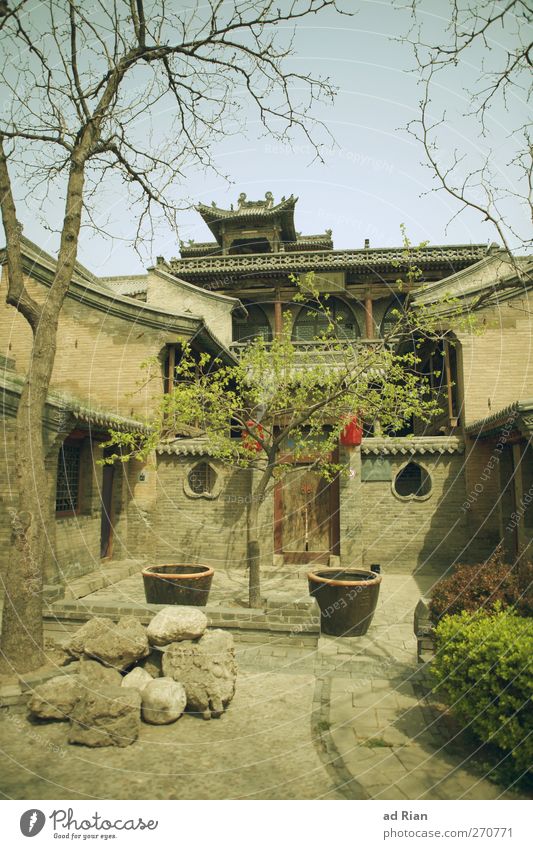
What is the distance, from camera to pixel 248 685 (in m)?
6.18

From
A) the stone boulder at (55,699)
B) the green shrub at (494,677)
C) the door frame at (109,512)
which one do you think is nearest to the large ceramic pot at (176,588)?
the stone boulder at (55,699)

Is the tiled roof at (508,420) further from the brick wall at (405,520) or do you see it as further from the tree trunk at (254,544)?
Answer: the tree trunk at (254,544)

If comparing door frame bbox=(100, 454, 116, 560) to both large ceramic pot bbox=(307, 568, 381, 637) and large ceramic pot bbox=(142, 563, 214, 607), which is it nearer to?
large ceramic pot bbox=(142, 563, 214, 607)

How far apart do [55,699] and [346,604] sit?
439 cm

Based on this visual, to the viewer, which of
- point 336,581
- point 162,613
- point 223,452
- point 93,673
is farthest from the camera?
point 223,452

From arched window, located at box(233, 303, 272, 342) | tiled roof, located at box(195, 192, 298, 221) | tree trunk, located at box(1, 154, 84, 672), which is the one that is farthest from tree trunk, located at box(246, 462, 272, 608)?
tiled roof, located at box(195, 192, 298, 221)

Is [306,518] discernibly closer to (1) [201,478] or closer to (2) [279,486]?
(2) [279,486]

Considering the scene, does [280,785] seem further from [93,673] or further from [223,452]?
[223,452]

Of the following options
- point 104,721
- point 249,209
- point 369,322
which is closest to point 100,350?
point 104,721

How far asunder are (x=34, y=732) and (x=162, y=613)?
1.70 meters

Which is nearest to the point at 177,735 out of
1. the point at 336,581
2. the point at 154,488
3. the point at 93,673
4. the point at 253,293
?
the point at 93,673

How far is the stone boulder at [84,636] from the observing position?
605cm

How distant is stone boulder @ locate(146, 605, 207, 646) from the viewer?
19.3ft
